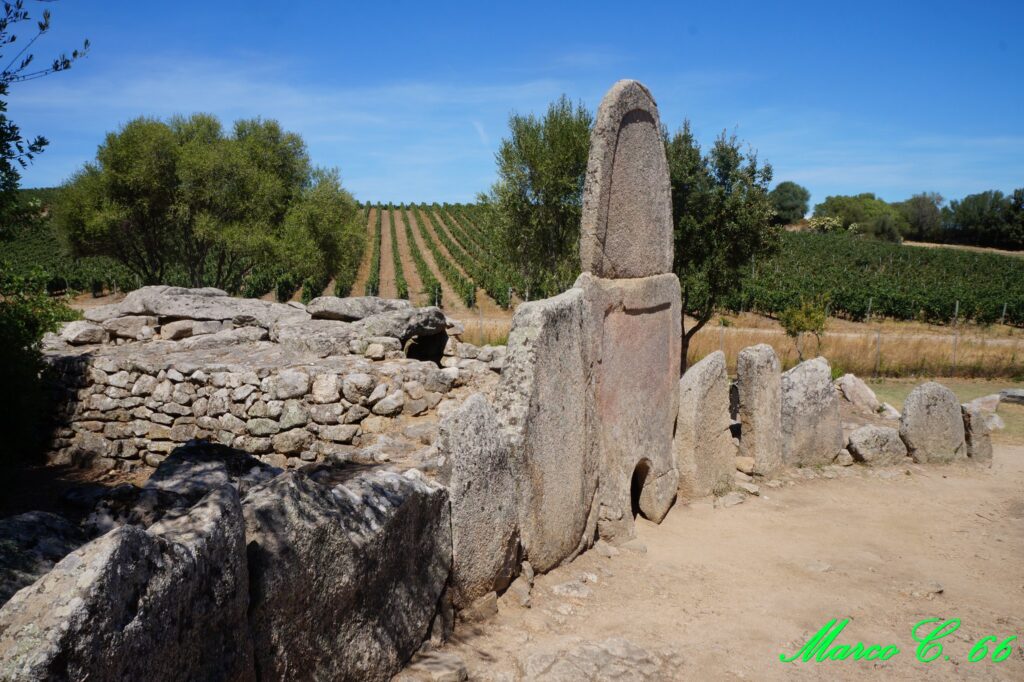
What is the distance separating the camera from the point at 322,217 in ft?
111

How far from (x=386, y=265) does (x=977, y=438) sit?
161 feet

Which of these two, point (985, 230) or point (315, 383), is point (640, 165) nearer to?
point (315, 383)

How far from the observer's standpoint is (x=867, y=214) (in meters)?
90.7

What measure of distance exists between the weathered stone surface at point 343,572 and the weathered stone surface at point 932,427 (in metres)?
8.87

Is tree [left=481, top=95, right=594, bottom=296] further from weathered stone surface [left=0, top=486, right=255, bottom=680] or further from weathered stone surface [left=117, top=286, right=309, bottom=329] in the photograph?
weathered stone surface [left=0, top=486, right=255, bottom=680]

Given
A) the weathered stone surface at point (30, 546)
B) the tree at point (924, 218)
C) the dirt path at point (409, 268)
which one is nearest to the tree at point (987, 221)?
the tree at point (924, 218)

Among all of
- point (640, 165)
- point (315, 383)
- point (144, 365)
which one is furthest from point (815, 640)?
point (144, 365)

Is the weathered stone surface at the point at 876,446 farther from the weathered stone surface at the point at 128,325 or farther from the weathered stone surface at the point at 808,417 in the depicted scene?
the weathered stone surface at the point at 128,325

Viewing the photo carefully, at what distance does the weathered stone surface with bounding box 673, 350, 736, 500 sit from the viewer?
8.45 m

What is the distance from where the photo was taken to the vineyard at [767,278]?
38.9 metres

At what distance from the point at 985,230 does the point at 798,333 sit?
230ft

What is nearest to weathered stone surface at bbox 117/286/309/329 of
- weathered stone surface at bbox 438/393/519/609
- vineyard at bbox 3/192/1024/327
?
weathered stone surface at bbox 438/393/519/609

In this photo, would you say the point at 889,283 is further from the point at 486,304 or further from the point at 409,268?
the point at 409,268

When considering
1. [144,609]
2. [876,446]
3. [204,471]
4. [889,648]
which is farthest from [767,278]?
[144,609]
